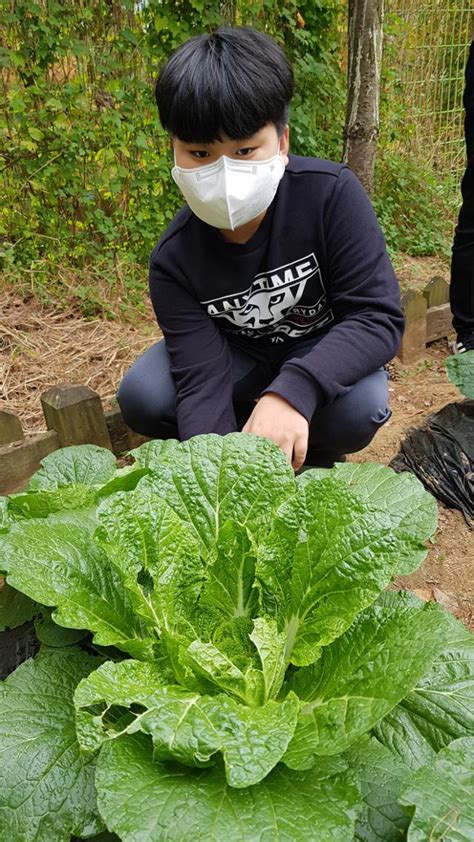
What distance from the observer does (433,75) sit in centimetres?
519

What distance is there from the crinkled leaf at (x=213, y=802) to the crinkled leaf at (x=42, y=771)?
122 mm

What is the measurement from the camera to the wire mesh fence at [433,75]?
16.4 ft

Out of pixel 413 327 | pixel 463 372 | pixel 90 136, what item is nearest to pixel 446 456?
pixel 463 372

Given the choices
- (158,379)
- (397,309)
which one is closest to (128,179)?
(158,379)

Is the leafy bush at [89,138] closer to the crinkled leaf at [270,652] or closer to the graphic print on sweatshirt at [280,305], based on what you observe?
the graphic print on sweatshirt at [280,305]

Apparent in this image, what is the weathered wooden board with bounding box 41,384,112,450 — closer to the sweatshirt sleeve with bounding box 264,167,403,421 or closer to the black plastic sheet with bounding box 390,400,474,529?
the sweatshirt sleeve with bounding box 264,167,403,421

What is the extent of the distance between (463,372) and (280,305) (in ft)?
2.35

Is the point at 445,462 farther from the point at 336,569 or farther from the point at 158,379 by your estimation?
the point at 336,569

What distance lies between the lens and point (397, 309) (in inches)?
64.4

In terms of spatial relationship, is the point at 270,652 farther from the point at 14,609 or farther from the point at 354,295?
the point at 354,295

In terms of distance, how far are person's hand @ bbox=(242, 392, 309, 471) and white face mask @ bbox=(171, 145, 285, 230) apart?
1.40 feet

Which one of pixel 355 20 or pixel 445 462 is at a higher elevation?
pixel 355 20

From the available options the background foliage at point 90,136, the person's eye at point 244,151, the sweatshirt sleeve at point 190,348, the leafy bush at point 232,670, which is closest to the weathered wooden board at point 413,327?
the background foliage at point 90,136

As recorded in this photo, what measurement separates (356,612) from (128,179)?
2.94 meters
